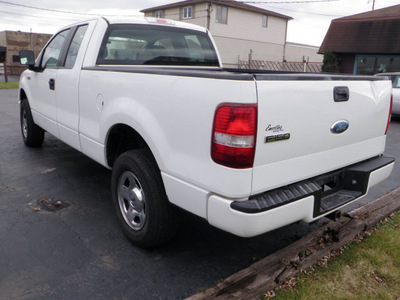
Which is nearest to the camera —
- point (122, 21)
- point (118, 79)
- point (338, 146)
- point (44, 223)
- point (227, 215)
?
point (227, 215)

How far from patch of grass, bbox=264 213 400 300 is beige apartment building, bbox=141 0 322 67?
32.1 m

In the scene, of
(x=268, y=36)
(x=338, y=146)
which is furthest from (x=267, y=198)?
(x=268, y=36)

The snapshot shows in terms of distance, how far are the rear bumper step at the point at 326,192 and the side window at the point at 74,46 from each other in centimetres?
280

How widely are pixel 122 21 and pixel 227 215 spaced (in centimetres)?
276

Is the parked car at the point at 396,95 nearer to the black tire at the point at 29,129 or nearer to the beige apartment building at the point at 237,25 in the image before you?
the black tire at the point at 29,129

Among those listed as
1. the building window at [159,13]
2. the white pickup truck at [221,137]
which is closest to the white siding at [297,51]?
the building window at [159,13]

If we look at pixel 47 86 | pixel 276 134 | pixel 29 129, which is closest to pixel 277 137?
pixel 276 134

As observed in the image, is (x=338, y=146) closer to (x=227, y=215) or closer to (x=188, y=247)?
(x=227, y=215)

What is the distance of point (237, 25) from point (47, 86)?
1358 inches

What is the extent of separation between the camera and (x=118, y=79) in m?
3.06

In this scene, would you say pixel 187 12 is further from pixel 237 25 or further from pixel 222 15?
pixel 237 25

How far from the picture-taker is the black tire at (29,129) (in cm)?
584

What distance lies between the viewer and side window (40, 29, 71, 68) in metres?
4.71

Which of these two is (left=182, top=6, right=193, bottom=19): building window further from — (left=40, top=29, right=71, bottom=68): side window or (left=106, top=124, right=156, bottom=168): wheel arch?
(left=106, top=124, right=156, bottom=168): wheel arch
